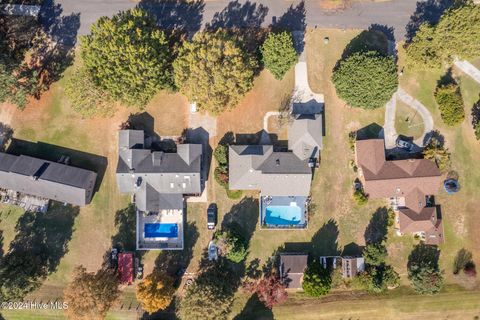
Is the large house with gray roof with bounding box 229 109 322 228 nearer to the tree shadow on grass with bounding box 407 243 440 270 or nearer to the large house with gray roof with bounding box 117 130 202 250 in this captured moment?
the large house with gray roof with bounding box 117 130 202 250

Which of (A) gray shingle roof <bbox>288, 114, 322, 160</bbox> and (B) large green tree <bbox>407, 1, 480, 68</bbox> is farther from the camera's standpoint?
(A) gray shingle roof <bbox>288, 114, 322, 160</bbox>

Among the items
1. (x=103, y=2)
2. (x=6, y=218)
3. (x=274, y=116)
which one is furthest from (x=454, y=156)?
(x=6, y=218)

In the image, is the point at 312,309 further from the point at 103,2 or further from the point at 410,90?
the point at 103,2

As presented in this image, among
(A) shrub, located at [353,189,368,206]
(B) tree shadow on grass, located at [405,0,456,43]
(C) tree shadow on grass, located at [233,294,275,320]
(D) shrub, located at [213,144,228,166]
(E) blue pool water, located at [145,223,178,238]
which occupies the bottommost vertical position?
(C) tree shadow on grass, located at [233,294,275,320]

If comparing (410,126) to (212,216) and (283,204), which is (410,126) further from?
(212,216)

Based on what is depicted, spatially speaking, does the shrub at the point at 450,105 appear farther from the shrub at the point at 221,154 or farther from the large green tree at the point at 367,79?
the shrub at the point at 221,154

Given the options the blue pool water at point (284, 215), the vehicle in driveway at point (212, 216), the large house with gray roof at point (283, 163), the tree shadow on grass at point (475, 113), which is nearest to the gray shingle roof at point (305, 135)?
the large house with gray roof at point (283, 163)

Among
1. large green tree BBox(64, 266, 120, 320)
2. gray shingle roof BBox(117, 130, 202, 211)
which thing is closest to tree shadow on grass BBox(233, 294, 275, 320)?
large green tree BBox(64, 266, 120, 320)
